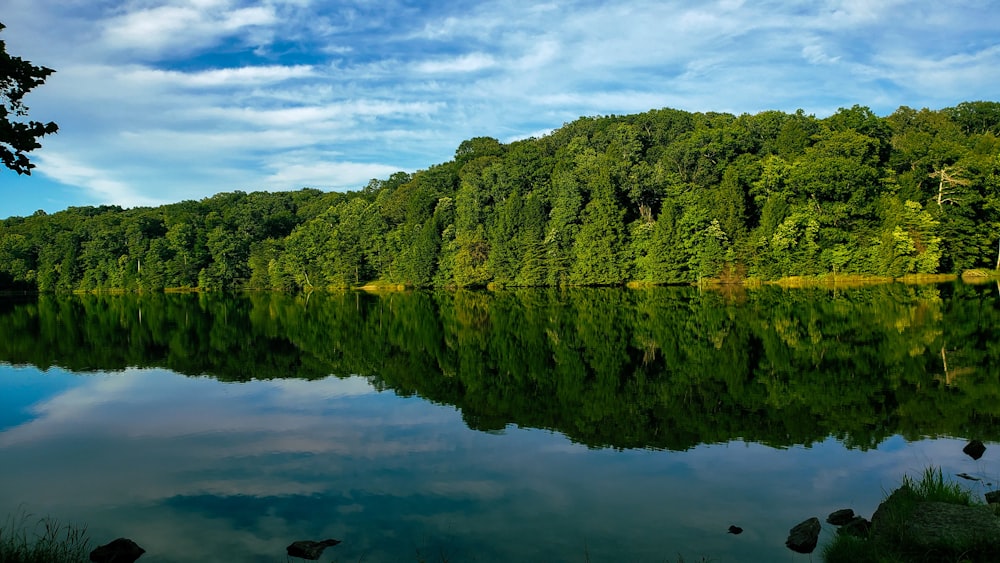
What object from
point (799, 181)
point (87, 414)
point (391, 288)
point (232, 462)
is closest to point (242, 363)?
point (87, 414)

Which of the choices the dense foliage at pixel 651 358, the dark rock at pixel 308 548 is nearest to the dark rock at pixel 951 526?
the dense foliage at pixel 651 358

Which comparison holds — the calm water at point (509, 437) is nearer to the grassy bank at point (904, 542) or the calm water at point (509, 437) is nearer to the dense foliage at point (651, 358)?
the dense foliage at point (651, 358)

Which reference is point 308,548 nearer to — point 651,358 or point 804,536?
point 804,536

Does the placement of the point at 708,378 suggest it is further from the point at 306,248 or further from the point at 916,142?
the point at 306,248

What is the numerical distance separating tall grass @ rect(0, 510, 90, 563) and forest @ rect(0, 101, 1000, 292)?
2532 inches

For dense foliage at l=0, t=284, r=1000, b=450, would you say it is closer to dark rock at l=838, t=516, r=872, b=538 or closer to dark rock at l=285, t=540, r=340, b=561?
dark rock at l=838, t=516, r=872, b=538

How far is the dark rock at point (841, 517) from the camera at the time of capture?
8812 mm

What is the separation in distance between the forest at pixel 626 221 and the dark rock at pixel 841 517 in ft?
193

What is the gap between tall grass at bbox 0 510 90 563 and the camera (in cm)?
748

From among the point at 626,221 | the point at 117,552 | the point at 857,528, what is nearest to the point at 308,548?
the point at 117,552

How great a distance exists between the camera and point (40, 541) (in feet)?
27.0

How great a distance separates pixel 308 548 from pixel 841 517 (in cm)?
737

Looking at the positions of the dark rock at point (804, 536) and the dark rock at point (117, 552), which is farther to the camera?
the dark rock at point (117, 552)

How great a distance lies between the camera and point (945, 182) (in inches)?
2478
